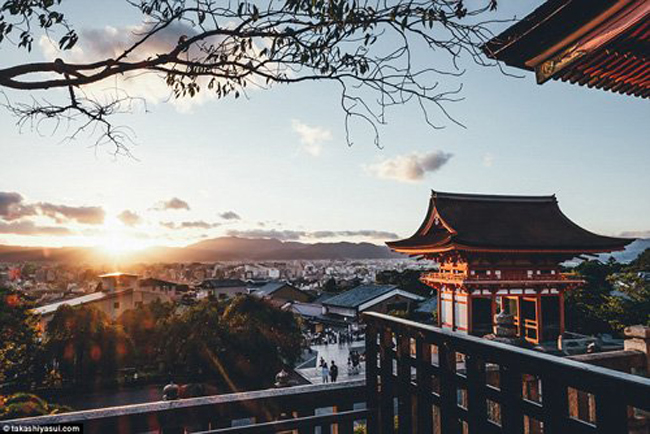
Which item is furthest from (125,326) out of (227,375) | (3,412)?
(3,412)

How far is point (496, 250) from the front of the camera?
13383 mm

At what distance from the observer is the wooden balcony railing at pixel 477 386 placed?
3.27ft

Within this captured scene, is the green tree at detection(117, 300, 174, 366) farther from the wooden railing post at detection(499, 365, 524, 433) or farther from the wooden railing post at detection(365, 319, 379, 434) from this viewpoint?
the wooden railing post at detection(499, 365, 524, 433)

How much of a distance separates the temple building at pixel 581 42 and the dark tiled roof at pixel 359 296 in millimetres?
28446

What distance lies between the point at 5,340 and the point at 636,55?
18304 millimetres

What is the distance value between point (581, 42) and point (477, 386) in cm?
223

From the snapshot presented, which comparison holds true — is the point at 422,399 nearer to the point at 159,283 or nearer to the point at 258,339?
the point at 258,339

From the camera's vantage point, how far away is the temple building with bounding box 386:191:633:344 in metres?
13.6

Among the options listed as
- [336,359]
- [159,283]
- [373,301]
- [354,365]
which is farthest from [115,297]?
[354,365]

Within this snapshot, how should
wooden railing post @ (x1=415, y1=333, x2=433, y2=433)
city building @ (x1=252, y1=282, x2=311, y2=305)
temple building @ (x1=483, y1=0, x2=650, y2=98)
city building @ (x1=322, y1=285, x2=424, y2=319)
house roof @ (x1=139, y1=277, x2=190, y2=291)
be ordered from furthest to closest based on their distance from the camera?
1. city building @ (x1=252, y1=282, x2=311, y2=305)
2. house roof @ (x1=139, y1=277, x2=190, y2=291)
3. city building @ (x1=322, y1=285, x2=424, y2=319)
4. temple building @ (x1=483, y1=0, x2=650, y2=98)
5. wooden railing post @ (x1=415, y1=333, x2=433, y2=433)

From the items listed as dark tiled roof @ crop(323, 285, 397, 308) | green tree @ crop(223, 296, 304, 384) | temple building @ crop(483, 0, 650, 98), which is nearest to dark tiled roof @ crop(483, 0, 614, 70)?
temple building @ crop(483, 0, 650, 98)

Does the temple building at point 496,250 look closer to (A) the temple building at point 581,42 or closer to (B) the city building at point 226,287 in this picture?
(A) the temple building at point 581,42

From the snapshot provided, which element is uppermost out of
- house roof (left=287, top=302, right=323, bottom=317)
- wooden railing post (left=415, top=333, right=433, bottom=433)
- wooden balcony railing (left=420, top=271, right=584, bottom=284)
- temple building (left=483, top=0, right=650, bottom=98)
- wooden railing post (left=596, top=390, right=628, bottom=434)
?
temple building (left=483, top=0, right=650, bottom=98)

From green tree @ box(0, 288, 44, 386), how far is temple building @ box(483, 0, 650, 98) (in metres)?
16.7
